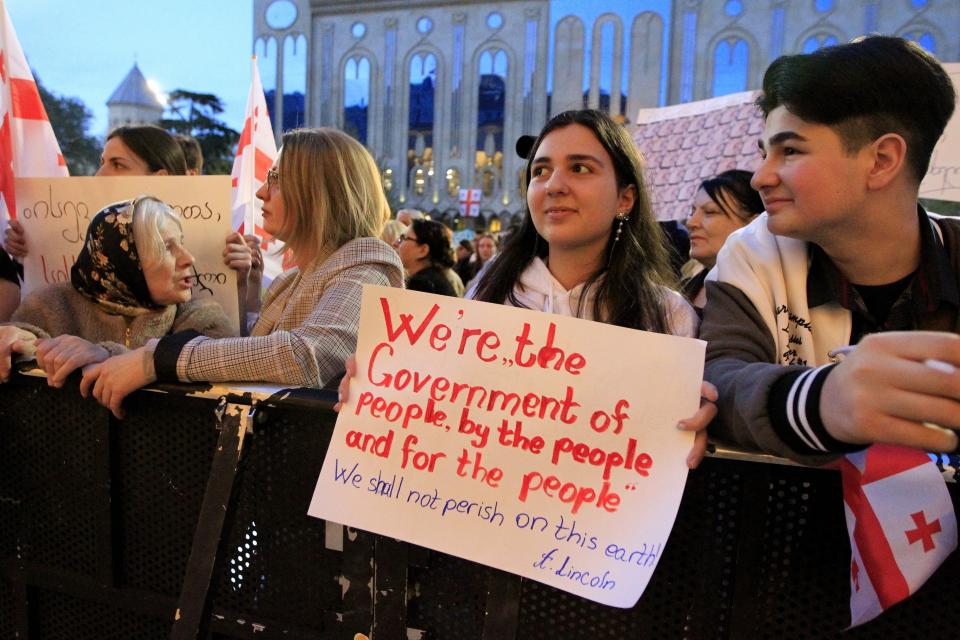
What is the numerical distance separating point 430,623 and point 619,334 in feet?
2.04

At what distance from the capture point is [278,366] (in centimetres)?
152

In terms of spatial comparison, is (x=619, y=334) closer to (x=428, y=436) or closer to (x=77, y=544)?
(x=428, y=436)

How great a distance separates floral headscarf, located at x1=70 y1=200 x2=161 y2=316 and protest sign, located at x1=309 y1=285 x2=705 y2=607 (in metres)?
0.97

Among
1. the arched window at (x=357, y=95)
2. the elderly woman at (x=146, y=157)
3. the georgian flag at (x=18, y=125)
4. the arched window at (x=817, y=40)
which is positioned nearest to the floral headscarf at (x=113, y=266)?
the elderly woman at (x=146, y=157)

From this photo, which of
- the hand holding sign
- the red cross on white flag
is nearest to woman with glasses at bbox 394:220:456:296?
the hand holding sign

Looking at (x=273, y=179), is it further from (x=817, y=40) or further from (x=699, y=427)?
(x=817, y=40)

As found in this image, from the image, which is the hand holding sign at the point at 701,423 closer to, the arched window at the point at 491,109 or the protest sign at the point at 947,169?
the protest sign at the point at 947,169

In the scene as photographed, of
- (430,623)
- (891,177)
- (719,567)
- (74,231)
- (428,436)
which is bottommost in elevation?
(430,623)

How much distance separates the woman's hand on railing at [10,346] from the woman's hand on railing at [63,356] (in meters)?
0.12

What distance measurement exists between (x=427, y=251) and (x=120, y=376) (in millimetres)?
3825

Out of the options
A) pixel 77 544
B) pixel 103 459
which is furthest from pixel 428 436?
pixel 77 544

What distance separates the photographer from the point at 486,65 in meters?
35.4

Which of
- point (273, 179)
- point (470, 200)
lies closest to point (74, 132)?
point (470, 200)

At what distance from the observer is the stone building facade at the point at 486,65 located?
3231 cm
